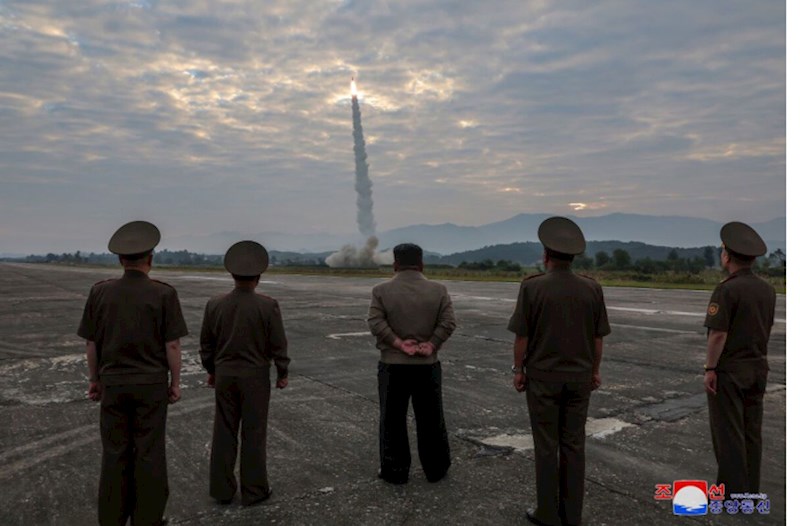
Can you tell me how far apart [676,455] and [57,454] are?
624 cm

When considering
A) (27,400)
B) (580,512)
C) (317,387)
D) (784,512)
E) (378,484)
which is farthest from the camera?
(317,387)

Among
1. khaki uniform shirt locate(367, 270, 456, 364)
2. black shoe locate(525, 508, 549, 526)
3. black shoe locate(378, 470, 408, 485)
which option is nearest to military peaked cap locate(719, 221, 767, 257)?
khaki uniform shirt locate(367, 270, 456, 364)

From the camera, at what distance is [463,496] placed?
4664 millimetres

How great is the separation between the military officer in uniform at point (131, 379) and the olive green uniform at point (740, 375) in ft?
13.9

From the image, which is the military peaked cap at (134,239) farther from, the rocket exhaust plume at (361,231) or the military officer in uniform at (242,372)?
the rocket exhaust plume at (361,231)

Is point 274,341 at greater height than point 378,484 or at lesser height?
greater

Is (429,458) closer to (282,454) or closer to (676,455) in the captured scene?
(282,454)

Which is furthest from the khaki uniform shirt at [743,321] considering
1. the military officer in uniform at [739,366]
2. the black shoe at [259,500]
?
the black shoe at [259,500]

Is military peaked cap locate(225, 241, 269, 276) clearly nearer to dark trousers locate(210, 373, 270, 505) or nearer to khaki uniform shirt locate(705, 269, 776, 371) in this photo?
dark trousers locate(210, 373, 270, 505)

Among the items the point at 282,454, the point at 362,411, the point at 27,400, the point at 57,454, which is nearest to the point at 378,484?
the point at 282,454

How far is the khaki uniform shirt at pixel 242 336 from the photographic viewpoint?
15.0ft

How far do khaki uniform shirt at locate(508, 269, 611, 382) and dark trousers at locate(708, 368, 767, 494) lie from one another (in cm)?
113

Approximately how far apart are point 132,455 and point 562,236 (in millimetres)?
3629

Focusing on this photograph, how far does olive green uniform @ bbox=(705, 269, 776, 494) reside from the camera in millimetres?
4430
